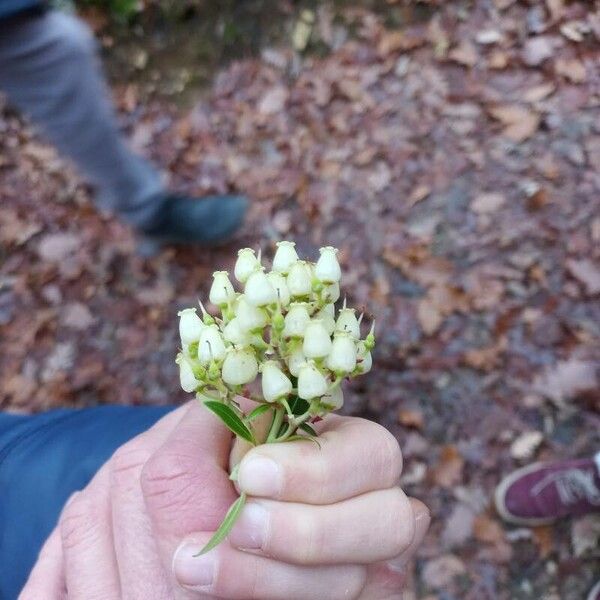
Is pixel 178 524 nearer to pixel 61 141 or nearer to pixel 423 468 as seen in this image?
pixel 423 468

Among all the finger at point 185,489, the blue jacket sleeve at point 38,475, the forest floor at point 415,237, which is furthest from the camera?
the forest floor at point 415,237

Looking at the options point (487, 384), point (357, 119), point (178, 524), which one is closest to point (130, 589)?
point (178, 524)

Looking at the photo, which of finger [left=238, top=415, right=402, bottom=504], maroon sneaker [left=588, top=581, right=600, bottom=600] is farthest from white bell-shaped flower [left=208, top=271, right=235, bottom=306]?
maroon sneaker [left=588, top=581, right=600, bottom=600]

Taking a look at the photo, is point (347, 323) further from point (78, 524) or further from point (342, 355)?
point (78, 524)

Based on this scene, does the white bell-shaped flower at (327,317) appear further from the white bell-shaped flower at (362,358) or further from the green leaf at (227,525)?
the green leaf at (227,525)

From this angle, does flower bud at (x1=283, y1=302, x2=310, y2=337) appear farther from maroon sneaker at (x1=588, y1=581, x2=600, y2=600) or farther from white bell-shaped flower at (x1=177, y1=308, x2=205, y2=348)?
maroon sneaker at (x1=588, y1=581, x2=600, y2=600)

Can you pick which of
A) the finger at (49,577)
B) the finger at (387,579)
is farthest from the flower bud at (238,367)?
the finger at (49,577)

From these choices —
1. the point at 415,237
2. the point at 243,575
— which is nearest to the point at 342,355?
the point at 243,575
